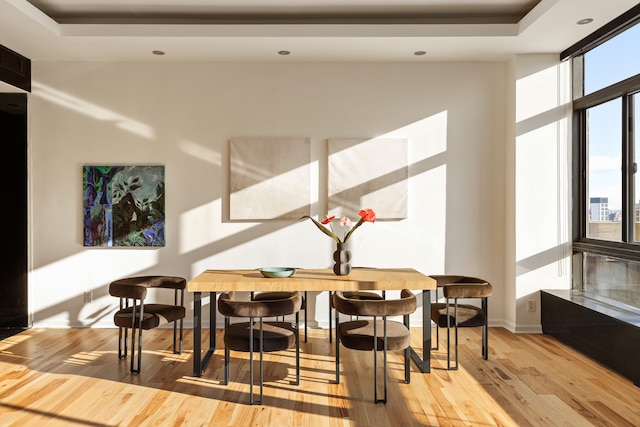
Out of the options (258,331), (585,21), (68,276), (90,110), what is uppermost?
(585,21)

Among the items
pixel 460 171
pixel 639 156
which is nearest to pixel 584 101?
pixel 639 156

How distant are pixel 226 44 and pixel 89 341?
10.1 feet

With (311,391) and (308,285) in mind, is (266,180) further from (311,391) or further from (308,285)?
(311,391)

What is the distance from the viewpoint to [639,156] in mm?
3953

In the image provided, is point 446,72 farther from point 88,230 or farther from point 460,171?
point 88,230

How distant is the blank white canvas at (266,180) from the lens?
507 centimetres

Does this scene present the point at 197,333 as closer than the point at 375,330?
No

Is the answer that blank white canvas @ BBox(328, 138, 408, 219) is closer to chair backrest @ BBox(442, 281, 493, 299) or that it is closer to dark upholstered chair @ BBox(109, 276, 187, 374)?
chair backrest @ BBox(442, 281, 493, 299)

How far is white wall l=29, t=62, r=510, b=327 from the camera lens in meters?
5.09

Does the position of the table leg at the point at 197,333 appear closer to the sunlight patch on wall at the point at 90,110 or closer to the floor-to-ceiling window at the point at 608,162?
the sunlight patch on wall at the point at 90,110

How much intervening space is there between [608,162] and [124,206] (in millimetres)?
4726

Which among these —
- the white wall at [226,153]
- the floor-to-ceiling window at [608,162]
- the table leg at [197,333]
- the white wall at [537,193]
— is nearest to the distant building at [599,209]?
the floor-to-ceiling window at [608,162]

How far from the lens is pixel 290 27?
14.4 ft

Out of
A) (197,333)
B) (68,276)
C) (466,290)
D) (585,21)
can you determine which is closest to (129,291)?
(197,333)
